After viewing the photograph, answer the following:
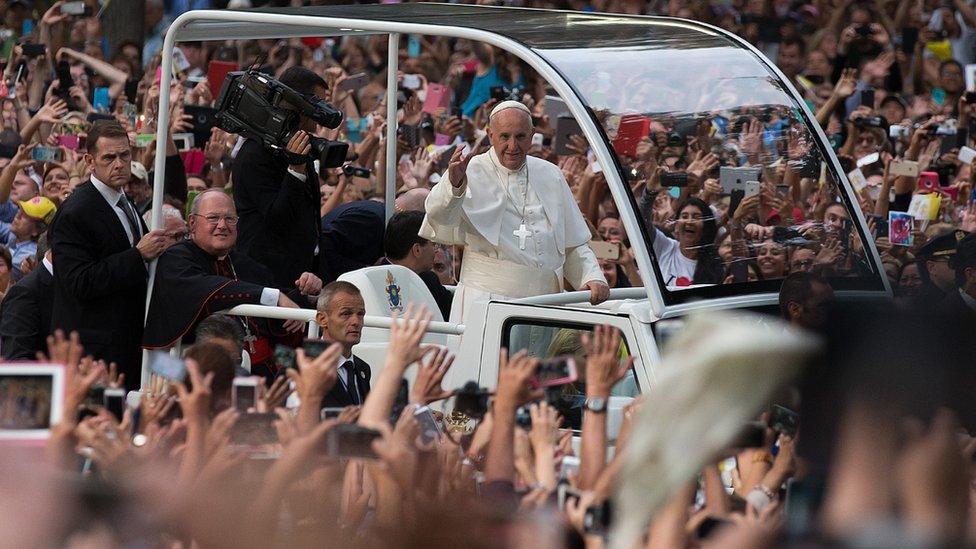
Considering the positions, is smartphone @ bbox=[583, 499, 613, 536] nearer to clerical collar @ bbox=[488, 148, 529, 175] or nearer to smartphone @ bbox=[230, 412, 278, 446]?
smartphone @ bbox=[230, 412, 278, 446]

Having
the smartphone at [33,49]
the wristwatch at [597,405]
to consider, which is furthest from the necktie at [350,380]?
the smartphone at [33,49]

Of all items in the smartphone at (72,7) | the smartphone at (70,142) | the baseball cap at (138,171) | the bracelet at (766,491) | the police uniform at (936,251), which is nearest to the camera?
the bracelet at (766,491)

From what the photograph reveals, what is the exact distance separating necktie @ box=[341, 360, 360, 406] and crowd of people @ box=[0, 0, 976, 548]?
29mm

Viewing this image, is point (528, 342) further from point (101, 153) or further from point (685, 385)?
point (685, 385)

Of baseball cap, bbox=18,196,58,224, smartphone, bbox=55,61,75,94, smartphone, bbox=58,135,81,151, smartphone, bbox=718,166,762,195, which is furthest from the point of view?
smartphone, bbox=55,61,75,94

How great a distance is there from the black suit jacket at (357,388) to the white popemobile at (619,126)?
0.19 meters

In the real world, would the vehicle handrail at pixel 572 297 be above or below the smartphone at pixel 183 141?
below

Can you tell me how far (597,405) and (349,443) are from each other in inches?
34.6

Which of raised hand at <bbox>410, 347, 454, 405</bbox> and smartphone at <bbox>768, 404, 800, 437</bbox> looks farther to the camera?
raised hand at <bbox>410, 347, 454, 405</bbox>

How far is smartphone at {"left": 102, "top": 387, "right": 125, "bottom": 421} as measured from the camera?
4918 mm

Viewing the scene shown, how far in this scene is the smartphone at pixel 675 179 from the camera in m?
6.99

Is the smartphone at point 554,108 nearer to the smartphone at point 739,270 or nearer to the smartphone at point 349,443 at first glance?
the smartphone at point 739,270

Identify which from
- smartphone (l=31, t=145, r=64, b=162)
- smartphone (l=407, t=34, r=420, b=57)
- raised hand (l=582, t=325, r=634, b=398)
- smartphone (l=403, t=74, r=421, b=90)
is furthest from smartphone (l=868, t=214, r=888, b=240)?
smartphone (l=407, t=34, r=420, b=57)

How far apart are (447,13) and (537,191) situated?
1.07 meters
